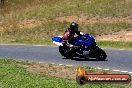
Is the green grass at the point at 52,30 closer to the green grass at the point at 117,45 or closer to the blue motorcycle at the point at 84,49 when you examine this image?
the green grass at the point at 117,45

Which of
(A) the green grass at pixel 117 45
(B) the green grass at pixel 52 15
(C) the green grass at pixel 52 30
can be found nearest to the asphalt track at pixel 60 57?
(A) the green grass at pixel 117 45

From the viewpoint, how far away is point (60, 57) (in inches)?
894

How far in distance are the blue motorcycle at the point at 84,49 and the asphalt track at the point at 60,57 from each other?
38 cm

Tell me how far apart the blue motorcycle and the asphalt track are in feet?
1.24

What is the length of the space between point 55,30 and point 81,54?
17.4 metres

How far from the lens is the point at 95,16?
41438 mm

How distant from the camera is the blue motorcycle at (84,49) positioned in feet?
71.5

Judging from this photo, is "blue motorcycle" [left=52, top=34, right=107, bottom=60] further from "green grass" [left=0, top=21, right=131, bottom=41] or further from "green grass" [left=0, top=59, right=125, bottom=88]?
"green grass" [left=0, top=21, right=131, bottom=41]

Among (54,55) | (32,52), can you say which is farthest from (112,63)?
(32,52)

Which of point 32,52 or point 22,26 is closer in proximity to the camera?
point 32,52

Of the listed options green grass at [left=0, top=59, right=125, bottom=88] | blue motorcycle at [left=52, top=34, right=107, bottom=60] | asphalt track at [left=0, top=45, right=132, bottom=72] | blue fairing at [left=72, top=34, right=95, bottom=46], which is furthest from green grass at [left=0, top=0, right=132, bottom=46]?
green grass at [left=0, top=59, right=125, bottom=88]

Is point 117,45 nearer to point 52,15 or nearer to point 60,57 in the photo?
point 60,57

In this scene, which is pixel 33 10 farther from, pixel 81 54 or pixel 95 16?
pixel 81 54

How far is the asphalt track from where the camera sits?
19.8m
